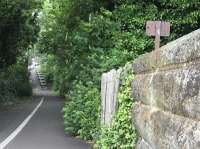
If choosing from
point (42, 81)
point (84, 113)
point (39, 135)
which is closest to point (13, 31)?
point (39, 135)

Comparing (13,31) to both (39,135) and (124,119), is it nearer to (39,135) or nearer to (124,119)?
(39,135)

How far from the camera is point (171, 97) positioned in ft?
19.4

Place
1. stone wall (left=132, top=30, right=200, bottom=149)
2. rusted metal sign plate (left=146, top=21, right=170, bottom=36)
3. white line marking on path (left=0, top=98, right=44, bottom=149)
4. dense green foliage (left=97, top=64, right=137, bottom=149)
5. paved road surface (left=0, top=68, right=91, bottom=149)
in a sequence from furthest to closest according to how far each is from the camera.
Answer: white line marking on path (left=0, top=98, right=44, bottom=149), paved road surface (left=0, top=68, right=91, bottom=149), rusted metal sign plate (left=146, top=21, right=170, bottom=36), dense green foliage (left=97, top=64, right=137, bottom=149), stone wall (left=132, top=30, right=200, bottom=149)

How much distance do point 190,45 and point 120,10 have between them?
47.8 ft

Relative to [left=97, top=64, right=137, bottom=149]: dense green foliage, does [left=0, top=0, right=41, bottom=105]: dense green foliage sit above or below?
above

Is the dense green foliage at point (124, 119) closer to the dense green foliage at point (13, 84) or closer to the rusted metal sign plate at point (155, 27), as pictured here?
the rusted metal sign plate at point (155, 27)

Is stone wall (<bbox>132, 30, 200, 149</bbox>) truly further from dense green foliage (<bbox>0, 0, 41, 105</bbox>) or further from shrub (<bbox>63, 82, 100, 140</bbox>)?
dense green foliage (<bbox>0, 0, 41, 105</bbox>)

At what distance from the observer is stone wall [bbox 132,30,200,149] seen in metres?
4.93

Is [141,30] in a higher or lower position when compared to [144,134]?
higher

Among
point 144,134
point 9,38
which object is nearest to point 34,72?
point 9,38

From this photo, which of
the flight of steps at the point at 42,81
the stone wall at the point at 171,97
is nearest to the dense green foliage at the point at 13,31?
the stone wall at the point at 171,97

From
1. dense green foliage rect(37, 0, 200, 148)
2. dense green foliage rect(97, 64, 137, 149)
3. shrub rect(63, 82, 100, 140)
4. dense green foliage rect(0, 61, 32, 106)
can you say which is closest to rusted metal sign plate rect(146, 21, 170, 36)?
dense green foliage rect(97, 64, 137, 149)

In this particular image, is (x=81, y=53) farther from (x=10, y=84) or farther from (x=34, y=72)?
(x=34, y=72)

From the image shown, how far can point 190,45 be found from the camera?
510 cm
